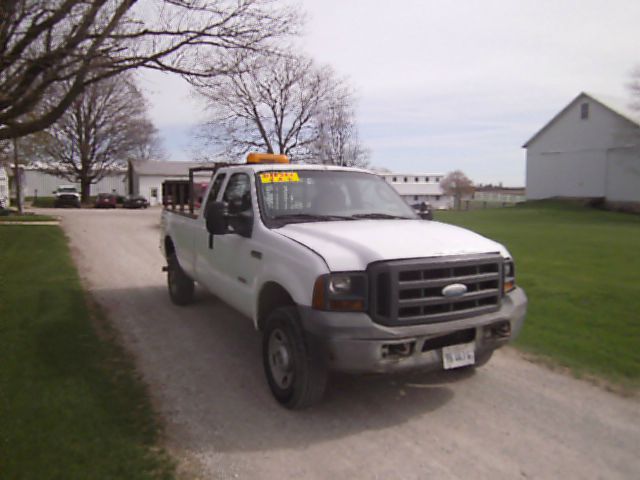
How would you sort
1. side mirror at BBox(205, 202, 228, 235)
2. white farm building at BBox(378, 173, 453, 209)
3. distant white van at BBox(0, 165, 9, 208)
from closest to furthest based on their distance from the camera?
side mirror at BBox(205, 202, 228, 235)
distant white van at BBox(0, 165, 9, 208)
white farm building at BBox(378, 173, 453, 209)

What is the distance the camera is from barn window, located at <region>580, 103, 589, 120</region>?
1561 inches

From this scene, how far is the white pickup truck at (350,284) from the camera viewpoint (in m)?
3.68

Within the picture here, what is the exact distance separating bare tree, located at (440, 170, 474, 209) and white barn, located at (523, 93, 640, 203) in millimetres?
39277

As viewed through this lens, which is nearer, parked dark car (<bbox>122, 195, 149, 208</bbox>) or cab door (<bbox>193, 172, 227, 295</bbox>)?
cab door (<bbox>193, 172, 227, 295</bbox>)

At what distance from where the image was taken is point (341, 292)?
373 cm

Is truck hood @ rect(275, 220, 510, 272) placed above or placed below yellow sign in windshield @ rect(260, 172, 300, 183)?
below

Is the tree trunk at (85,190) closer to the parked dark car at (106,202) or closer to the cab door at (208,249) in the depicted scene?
the parked dark car at (106,202)

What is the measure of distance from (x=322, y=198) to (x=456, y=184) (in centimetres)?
8362

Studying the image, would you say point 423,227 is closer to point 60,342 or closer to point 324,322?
point 324,322

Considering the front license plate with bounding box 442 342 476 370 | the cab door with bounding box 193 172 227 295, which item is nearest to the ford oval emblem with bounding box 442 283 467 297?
the front license plate with bounding box 442 342 476 370

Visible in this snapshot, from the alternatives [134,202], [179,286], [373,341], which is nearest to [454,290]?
[373,341]

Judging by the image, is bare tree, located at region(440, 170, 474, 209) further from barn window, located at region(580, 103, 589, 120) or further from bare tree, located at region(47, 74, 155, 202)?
bare tree, located at region(47, 74, 155, 202)

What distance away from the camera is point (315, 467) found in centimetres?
332

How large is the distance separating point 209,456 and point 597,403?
325cm
